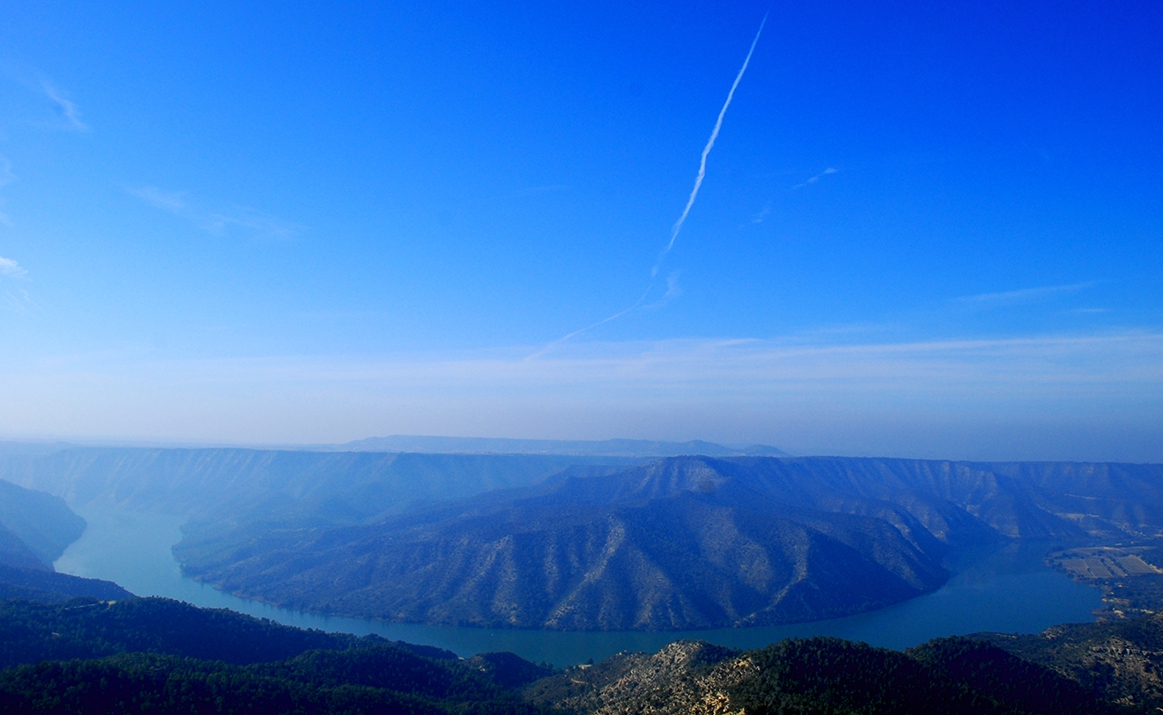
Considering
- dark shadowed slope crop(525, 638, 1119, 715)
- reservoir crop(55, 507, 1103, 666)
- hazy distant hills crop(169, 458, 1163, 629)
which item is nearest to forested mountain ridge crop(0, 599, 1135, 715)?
dark shadowed slope crop(525, 638, 1119, 715)

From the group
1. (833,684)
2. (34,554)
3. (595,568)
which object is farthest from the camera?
(34,554)

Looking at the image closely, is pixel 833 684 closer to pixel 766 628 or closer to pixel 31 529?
pixel 766 628

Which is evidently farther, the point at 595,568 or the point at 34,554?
the point at 34,554

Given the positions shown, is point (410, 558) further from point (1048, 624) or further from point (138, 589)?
point (1048, 624)

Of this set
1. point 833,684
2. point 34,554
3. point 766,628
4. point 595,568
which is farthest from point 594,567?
point 34,554

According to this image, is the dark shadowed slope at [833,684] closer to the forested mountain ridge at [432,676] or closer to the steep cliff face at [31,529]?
the forested mountain ridge at [432,676]

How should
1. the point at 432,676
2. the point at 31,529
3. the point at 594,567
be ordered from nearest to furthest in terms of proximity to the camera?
the point at 432,676, the point at 594,567, the point at 31,529

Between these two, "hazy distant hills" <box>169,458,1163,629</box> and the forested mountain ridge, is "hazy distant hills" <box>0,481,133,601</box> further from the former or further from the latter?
"hazy distant hills" <box>169,458,1163,629</box>

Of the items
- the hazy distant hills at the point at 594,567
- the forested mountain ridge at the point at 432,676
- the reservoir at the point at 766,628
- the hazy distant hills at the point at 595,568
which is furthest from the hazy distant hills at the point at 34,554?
the hazy distant hills at the point at 595,568

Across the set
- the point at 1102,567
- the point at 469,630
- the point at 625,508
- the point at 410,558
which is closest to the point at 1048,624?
the point at 1102,567
